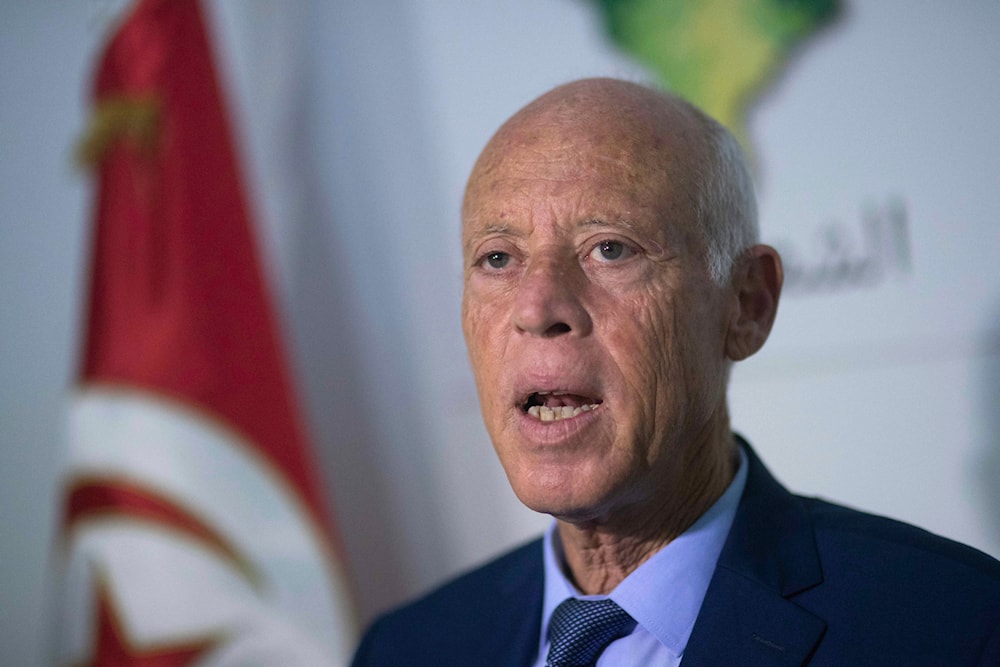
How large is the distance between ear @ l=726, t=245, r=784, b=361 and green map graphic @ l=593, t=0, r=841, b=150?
0.90 meters

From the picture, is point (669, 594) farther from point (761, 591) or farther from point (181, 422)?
point (181, 422)

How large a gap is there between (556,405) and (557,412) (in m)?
0.01

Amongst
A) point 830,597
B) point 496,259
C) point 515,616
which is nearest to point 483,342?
point 496,259

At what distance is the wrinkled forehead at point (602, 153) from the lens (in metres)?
1.25

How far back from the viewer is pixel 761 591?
1200 mm

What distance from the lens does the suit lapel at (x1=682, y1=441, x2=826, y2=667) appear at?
1145 mm

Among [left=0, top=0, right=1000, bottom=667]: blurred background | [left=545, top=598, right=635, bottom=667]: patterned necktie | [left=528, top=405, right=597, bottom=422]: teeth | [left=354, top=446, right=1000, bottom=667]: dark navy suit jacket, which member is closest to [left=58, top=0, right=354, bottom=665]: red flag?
[left=0, top=0, right=1000, bottom=667]: blurred background

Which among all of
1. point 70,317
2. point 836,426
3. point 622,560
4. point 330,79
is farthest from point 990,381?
point 70,317

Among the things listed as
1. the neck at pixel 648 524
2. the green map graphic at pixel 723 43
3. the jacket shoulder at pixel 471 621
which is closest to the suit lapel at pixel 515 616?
the jacket shoulder at pixel 471 621

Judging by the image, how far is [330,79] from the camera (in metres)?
2.79

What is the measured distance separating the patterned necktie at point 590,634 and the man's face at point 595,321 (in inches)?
5.3

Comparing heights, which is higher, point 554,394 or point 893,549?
point 554,394

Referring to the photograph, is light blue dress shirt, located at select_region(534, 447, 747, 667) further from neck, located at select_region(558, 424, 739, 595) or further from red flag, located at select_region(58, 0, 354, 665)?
red flag, located at select_region(58, 0, 354, 665)

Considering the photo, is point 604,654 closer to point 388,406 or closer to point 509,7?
point 388,406
